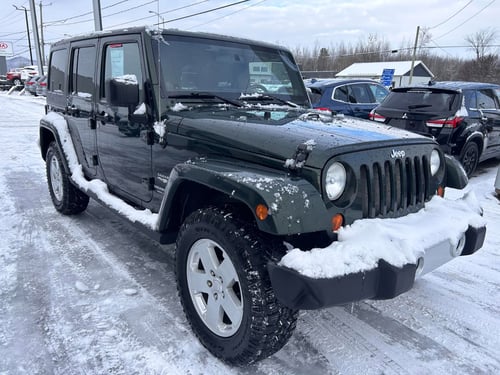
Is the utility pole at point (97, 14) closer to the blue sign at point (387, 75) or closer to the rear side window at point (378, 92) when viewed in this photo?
the rear side window at point (378, 92)

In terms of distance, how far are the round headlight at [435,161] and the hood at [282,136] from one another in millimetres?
141

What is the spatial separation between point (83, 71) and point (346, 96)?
19.1 feet

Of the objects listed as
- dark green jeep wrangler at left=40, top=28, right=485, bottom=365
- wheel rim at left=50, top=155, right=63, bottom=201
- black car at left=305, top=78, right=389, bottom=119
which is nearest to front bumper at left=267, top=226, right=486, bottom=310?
dark green jeep wrangler at left=40, top=28, right=485, bottom=365

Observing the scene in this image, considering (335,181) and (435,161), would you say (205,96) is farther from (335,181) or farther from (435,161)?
(435,161)

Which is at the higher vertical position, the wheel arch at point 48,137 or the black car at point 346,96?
the black car at point 346,96

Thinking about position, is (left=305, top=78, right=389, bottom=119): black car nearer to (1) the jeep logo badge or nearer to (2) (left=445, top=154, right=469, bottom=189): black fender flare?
(2) (left=445, top=154, right=469, bottom=189): black fender flare

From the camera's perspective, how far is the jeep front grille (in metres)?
2.33

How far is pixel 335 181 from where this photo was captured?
2.22 metres

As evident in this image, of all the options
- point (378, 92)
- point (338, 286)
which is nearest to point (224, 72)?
point (338, 286)

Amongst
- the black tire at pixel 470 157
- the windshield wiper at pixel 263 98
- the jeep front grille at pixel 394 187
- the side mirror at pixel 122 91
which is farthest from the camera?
the black tire at pixel 470 157

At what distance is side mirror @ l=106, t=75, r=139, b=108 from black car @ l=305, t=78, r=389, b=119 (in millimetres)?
5568

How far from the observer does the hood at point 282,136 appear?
2287mm

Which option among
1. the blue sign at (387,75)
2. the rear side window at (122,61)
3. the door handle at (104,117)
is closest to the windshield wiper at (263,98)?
the rear side window at (122,61)

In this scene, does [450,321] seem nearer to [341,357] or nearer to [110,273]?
[341,357]
